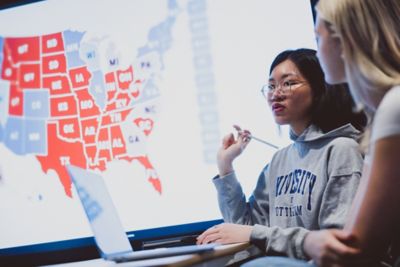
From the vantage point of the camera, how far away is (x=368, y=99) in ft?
3.29

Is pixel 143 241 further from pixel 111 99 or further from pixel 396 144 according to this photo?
pixel 396 144

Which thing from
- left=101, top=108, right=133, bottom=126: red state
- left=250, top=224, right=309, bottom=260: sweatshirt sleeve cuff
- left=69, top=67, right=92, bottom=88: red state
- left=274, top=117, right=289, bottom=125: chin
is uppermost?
left=69, top=67, right=92, bottom=88: red state

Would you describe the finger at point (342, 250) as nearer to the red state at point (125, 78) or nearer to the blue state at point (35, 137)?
the red state at point (125, 78)

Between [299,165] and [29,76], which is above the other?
[29,76]

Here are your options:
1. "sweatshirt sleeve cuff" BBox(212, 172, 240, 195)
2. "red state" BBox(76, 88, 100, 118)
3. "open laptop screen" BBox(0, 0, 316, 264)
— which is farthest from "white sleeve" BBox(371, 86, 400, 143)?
"red state" BBox(76, 88, 100, 118)

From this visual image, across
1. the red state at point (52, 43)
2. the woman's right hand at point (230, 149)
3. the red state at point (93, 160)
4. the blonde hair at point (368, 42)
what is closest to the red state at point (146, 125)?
the red state at point (93, 160)

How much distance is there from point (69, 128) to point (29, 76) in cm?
31

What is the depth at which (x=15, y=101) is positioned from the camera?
2.12 metres

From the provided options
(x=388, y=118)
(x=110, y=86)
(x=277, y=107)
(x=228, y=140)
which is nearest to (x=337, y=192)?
(x=277, y=107)

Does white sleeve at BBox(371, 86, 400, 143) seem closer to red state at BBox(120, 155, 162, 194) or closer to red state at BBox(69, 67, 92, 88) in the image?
red state at BBox(120, 155, 162, 194)

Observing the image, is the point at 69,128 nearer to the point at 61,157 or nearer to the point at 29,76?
the point at 61,157

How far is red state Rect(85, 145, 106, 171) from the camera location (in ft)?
6.52

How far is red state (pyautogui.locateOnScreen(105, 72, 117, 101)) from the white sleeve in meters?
1.33

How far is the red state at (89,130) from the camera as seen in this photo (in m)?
2.01
